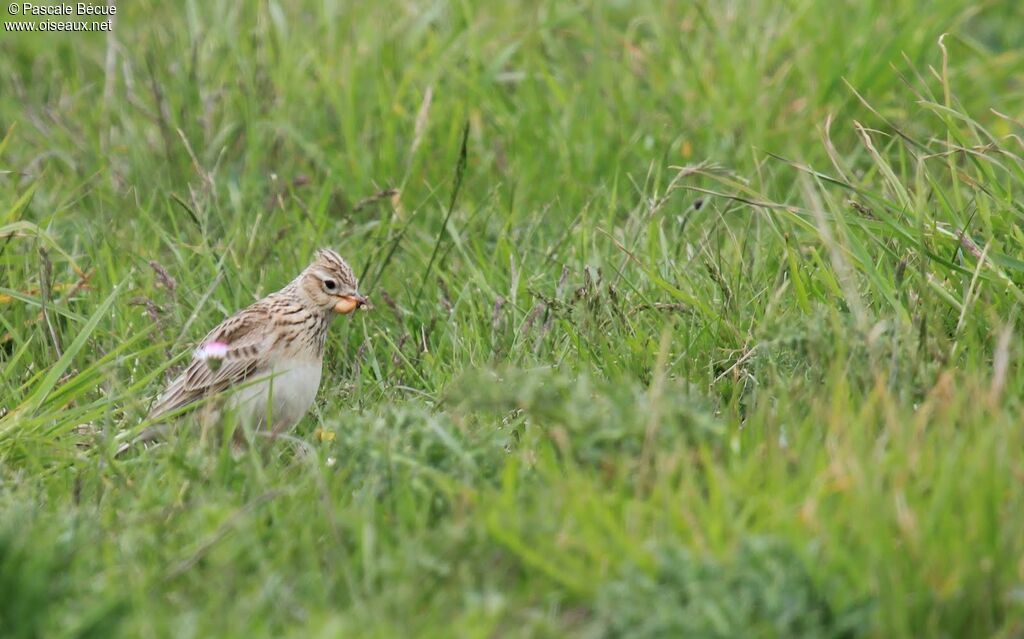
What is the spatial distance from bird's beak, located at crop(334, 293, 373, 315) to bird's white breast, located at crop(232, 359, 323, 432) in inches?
8.9

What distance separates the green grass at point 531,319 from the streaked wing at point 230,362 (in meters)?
0.15

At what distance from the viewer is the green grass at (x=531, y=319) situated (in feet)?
11.8

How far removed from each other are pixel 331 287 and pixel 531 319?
78cm

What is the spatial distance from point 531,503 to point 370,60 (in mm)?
4172

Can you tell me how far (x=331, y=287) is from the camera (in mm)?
5938

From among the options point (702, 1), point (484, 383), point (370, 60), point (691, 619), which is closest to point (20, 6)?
point (370, 60)

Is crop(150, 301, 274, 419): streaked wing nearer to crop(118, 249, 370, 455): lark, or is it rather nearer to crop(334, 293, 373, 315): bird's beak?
crop(118, 249, 370, 455): lark

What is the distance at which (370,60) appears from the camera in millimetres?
7793

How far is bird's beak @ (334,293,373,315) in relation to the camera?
19.5 feet
